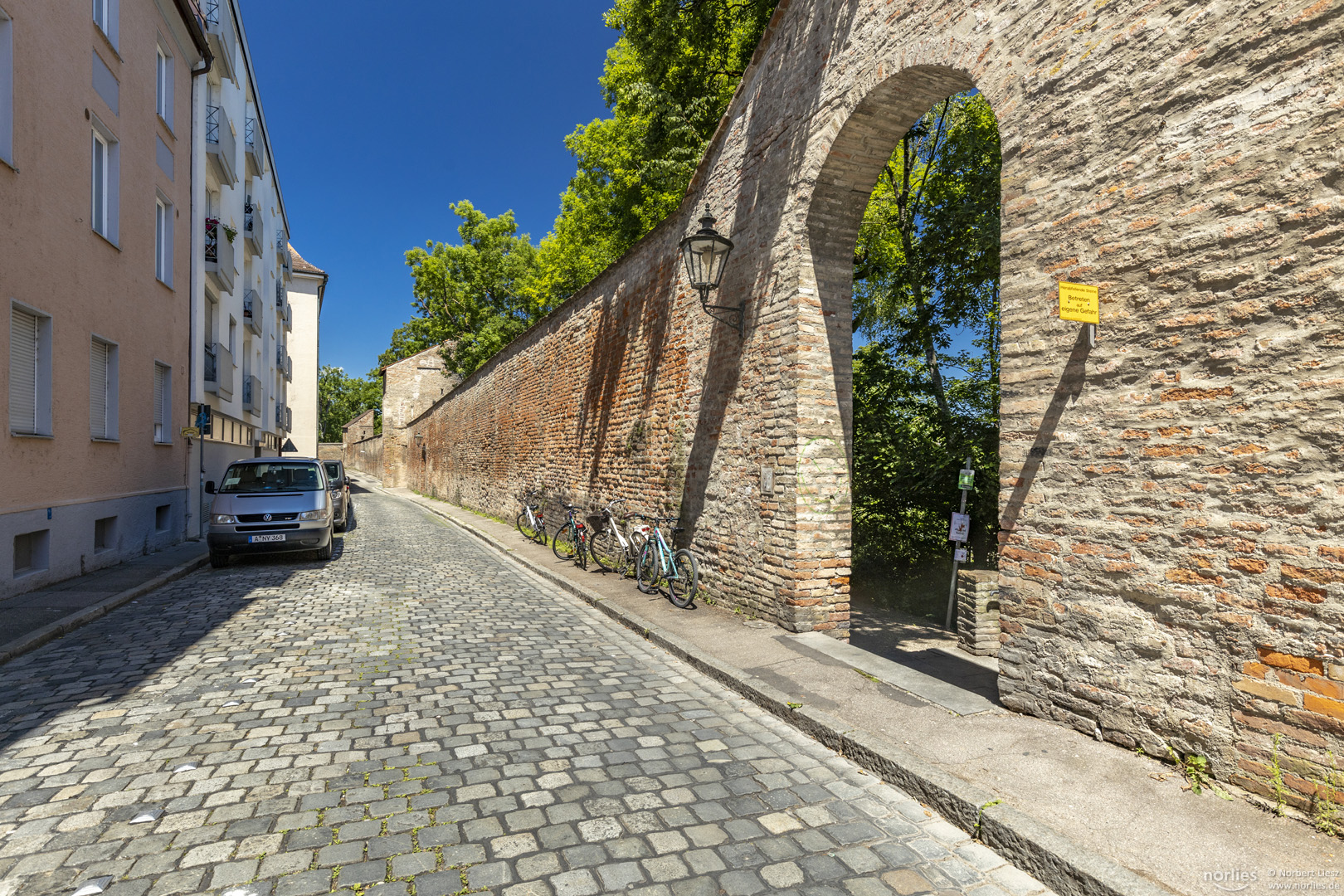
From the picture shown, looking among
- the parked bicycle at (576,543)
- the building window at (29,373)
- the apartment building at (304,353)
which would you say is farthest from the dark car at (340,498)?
the apartment building at (304,353)

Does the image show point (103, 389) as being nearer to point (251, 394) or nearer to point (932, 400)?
point (932, 400)

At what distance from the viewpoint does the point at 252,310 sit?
2245 centimetres

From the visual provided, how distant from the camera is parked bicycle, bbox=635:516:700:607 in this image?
781 centimetres

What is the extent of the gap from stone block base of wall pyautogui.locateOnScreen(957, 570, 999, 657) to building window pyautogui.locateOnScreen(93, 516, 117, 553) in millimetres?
11388

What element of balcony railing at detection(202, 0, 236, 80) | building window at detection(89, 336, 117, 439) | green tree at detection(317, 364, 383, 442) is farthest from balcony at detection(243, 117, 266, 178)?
green tree at detection(317, 364, 383, 442)

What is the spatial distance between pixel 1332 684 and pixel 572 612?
6.60 metres

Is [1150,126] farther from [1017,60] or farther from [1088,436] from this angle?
[1088,436]

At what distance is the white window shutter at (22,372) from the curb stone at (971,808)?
895 cm

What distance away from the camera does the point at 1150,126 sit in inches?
142

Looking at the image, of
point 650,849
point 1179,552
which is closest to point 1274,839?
point 1179,552

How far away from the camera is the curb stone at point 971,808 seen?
2.60 meters

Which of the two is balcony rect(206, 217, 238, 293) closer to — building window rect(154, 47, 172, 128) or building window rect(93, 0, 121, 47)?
building window rect(154, 47, 172, 128)

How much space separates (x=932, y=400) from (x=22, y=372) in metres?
11.7

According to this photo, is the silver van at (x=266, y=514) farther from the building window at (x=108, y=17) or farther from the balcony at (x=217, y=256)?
the balcony at (x=217, y=256)
